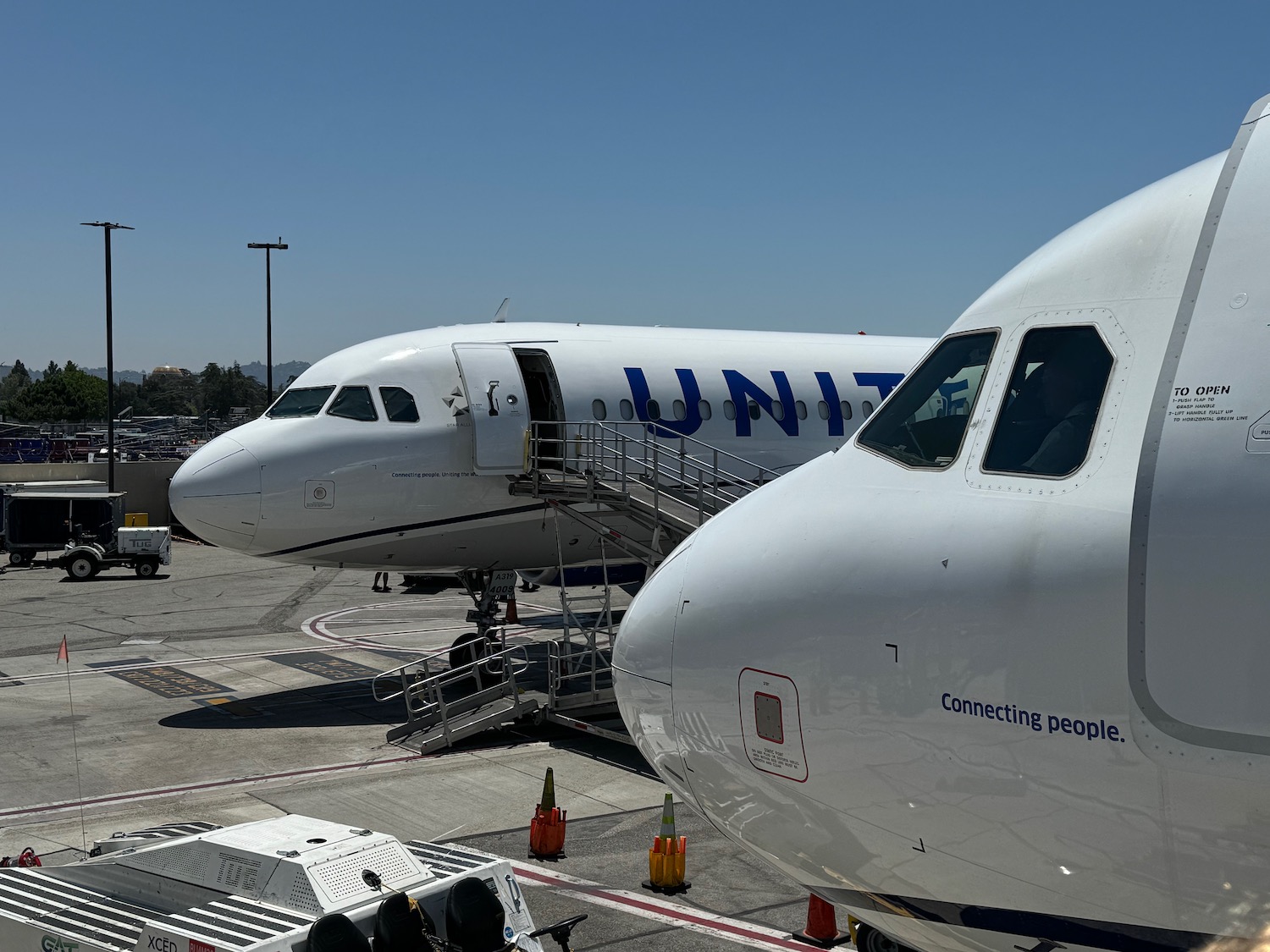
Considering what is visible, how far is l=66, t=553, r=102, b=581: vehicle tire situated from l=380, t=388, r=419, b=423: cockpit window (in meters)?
24.5

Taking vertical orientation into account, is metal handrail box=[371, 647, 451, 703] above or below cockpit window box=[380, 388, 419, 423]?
below

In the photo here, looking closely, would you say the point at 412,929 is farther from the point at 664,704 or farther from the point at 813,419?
the point at 813,419

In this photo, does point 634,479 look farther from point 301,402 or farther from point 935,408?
point 935,408

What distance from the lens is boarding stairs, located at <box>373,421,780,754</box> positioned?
1912 centimetres

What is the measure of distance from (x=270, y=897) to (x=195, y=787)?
26.4 feet

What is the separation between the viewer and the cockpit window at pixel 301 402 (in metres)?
20.2

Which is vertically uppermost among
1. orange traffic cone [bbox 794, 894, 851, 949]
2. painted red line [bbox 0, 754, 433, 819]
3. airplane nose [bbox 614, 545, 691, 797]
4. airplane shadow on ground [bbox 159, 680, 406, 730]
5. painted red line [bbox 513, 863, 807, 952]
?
airplane nose [bbox 614, 545, 691, 797]

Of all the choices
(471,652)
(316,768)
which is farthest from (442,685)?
(471,652)

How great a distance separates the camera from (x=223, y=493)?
19.3 metres

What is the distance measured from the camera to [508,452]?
20.2 metres

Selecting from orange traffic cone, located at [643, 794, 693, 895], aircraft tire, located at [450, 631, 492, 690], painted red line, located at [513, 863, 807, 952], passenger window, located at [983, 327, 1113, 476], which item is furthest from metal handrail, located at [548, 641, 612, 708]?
passenger window, located at [983, 327, 1113, 476]

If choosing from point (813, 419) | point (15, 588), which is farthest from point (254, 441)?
point (15, 588)

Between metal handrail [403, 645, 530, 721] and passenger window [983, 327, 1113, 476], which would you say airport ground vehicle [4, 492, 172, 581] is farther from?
passenger window [983, 327, 1113, 476]

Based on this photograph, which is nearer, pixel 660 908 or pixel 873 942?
pixel 873 942
